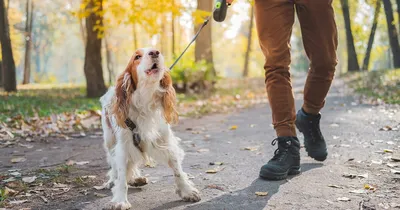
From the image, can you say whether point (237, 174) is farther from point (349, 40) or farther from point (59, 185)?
point (349, 40)

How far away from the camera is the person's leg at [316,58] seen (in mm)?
3426

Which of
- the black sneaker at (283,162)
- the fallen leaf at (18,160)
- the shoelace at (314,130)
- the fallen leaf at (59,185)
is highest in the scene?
the shoelace at (314,130)

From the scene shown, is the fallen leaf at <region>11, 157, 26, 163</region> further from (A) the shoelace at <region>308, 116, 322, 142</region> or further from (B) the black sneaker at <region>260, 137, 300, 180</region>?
(A) the shoelace at <region>308, 116, 322, 142</region>

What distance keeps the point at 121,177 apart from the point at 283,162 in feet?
4.25

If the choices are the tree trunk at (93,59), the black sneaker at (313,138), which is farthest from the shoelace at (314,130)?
the tree trunk at (93,59)

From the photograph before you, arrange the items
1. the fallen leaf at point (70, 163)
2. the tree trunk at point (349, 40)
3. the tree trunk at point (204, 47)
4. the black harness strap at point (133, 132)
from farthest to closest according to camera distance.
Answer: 1. the tree trunk at point (349, 40)
2. the tree trunk at point (204, 47)
3. the fallen leaf at point (70, 163)
4. the black harness strap at point (133, 132)

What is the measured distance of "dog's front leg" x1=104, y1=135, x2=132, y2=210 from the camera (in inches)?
113

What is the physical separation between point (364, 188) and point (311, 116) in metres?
1.02

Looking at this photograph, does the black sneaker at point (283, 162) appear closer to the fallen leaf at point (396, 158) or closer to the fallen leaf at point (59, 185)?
the fallen leaf at point (396, 158)

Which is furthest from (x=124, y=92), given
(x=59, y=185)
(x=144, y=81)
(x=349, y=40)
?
(x=349, y=40)

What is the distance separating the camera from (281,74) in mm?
3461

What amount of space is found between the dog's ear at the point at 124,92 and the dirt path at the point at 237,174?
25.2 inches

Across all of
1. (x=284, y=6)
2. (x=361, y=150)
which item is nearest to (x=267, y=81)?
(x=284, y=6)

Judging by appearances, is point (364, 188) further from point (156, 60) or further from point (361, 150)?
point (156, 60)
